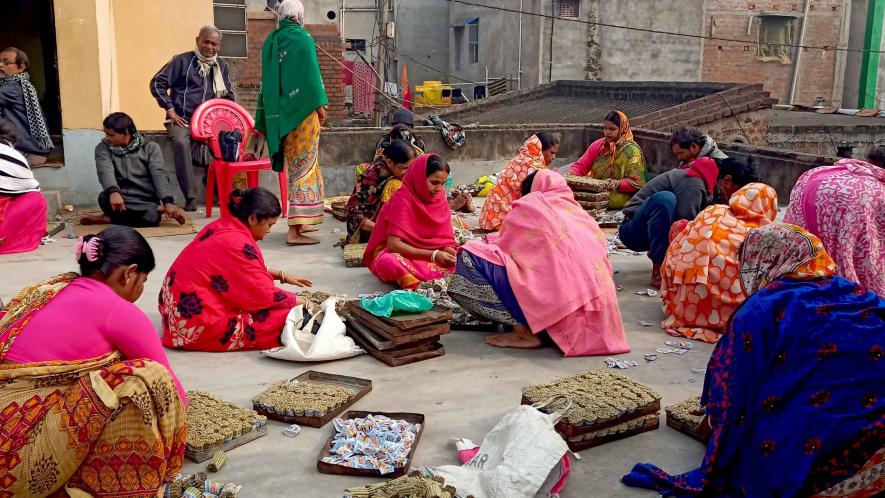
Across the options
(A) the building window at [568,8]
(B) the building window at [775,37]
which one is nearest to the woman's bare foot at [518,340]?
(A) the building window at [568,8]

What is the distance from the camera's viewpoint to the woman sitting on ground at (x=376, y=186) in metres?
6.91

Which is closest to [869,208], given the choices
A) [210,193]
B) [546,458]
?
[546,458]

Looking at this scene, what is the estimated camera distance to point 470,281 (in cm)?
502

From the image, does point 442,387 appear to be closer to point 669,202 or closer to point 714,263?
point 714,263

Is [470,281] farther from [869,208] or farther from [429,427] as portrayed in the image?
[869,208]

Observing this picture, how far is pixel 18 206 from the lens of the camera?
23.5 feet

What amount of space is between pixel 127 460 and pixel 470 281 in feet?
Answer: 8.16

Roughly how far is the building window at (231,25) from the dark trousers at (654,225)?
23.8 ft

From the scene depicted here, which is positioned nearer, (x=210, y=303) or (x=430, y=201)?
(x=210, y=303)

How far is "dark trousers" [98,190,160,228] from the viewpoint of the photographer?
313 inches

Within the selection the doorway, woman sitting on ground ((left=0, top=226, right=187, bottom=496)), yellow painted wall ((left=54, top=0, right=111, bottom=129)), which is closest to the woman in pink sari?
woman sitting on ground ((left=0, top=226, right=187, bottom=496))

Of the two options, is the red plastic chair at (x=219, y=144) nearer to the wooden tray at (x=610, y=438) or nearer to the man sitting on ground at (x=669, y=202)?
the man sitting on ground at (x=669, y=202)

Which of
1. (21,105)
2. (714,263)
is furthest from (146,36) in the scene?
(714,263)

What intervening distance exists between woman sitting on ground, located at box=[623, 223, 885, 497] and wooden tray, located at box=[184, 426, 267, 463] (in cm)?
175
